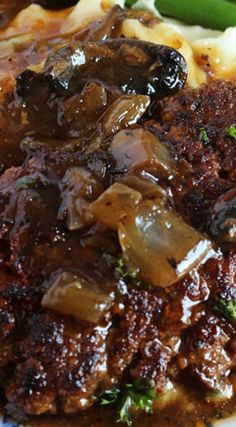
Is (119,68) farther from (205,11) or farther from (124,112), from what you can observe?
(205,11)

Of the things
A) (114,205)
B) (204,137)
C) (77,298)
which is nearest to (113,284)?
(77,298)

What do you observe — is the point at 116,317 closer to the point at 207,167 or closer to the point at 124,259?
the point at 124,259

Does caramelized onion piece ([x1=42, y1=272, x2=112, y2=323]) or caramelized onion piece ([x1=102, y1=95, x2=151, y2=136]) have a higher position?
caramelized onion piece ([x1=102, y1=95, x2=151, y2=136])

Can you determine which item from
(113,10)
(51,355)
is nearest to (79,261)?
(51,355)

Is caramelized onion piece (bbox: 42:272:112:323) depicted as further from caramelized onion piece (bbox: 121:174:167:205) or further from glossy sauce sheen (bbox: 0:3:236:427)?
caramelized onion piece (bbox: 121:174:167:205)

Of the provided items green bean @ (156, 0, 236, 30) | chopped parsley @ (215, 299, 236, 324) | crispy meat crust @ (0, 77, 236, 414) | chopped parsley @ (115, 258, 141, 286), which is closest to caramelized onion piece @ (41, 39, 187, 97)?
crispy meat crust @ (0, 77, 236, 414)
